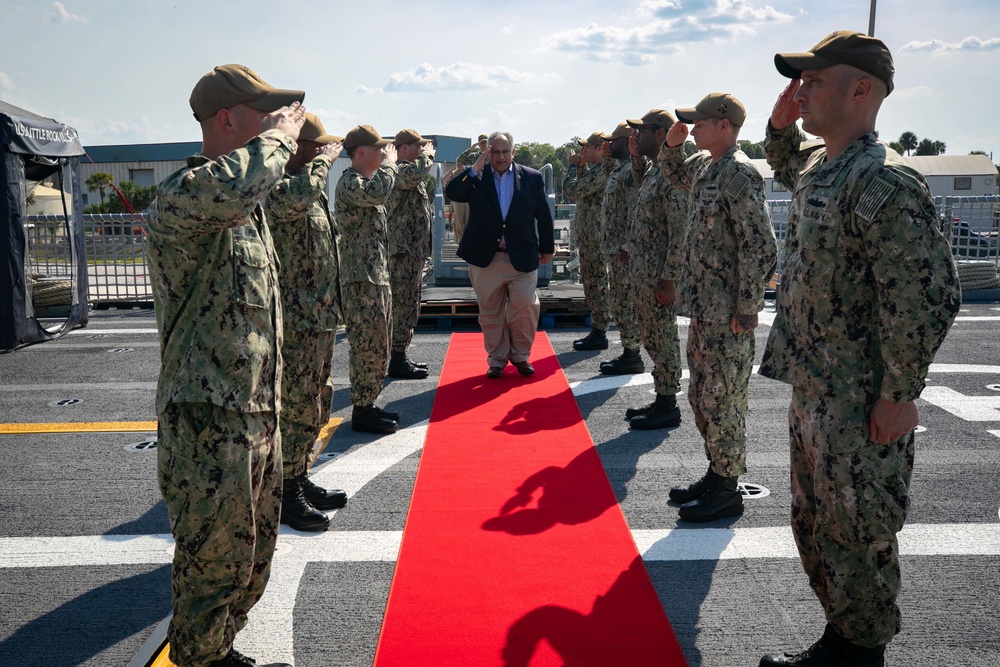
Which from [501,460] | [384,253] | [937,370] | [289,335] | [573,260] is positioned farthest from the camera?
[573,260]

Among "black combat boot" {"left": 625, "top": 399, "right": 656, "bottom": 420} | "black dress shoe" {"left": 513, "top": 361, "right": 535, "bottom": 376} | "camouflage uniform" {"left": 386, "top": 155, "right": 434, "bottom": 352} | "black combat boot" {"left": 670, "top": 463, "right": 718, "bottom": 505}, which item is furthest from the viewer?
"black dress shoe" {"left": 513, "top": 361, "right": 535, "bottom": 376}

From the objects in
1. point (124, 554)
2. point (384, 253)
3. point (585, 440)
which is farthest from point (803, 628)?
point (384, 253)

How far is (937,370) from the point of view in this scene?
25.2 ft

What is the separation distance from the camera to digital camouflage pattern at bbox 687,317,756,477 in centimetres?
425

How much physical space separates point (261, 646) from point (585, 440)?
3013mm

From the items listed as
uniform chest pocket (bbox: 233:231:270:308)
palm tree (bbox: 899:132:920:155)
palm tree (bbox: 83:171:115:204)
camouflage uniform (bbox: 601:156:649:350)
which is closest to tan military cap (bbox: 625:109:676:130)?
camouflage uniform (bbox: 601:156:649:350)

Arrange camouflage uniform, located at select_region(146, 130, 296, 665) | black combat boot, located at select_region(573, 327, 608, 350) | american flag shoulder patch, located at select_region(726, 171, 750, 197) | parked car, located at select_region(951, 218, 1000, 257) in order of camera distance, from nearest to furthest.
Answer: camouflage uniform, located at select_region(146, 130, 296, 665) < american flag shoulder patch, located at select_region(726, 171, 750, 197) < black combat boot, located at select_region(573, 327, 608, 350) < parked car, located at select_region(951, 218, 1000, 257)

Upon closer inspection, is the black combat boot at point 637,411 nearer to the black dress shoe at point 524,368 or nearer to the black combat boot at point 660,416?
the black combat boot at point 660,416

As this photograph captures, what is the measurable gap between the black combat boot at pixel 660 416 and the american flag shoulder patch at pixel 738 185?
2224 mm

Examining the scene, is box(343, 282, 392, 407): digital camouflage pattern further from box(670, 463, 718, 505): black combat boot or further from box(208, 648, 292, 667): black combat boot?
box(208, 648, 292, 667): black combat boot

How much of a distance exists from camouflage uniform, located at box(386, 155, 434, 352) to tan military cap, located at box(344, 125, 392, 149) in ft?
5.61

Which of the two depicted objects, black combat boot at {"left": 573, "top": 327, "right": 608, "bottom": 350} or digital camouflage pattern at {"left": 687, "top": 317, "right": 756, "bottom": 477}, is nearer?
digital camouflage pattern at {"left": 687, "top": 317, "right": 756, "bottom": 477}

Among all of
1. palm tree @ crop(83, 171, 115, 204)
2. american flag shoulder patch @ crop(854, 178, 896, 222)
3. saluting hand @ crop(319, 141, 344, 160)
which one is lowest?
american flag shoulder patch @ crop(854, 178, 896, 222)

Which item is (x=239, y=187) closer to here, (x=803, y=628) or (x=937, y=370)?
(x=803, y=628)
